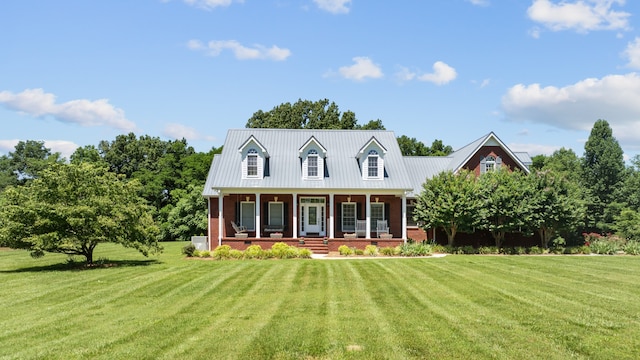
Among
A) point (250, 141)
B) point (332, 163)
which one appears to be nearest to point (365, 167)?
point (332, 163)

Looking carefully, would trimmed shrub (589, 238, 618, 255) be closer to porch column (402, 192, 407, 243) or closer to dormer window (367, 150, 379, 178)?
porch column (402, 192, 407, 243)

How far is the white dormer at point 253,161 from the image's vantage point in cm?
2939

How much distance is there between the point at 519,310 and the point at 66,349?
9.16 metres

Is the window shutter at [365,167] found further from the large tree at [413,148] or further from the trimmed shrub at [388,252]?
the large tree at [413,148]

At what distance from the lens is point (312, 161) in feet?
98.1

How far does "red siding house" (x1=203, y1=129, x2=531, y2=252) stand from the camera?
2873 cm

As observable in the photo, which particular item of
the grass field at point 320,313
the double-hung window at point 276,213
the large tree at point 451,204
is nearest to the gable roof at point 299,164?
the double-hung window at point 276,213

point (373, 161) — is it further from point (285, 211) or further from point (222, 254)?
point (222, 254)

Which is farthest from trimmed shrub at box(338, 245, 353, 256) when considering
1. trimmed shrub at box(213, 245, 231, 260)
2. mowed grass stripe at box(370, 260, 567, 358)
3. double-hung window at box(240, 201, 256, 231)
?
mowed grass stripe at box(370, 260, 567, 358)

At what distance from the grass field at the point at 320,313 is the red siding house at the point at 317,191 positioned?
10.6m

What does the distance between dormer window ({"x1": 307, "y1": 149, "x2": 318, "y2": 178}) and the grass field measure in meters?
12.0

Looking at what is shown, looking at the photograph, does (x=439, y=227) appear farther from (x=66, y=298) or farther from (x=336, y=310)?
(x=66, y=298)

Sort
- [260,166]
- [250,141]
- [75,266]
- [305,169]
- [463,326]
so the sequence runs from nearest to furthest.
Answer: [463,326] < [75,266] < [250,141] < [260,166] < [305,169]

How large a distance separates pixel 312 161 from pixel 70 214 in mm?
15031
